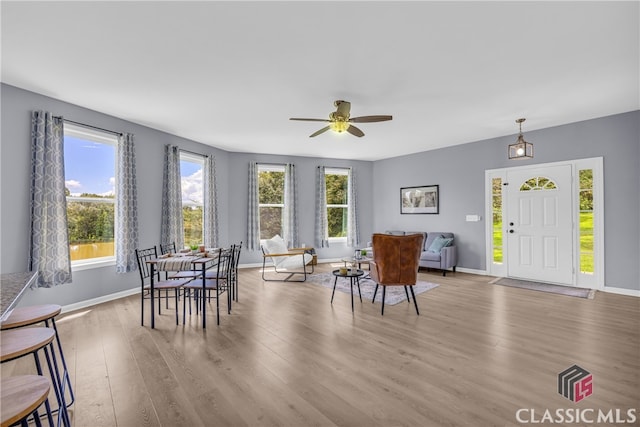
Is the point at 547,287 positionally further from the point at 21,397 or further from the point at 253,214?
the point at 21,397

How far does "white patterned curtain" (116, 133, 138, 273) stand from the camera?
4.43 m

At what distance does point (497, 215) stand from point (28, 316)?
21.7ft

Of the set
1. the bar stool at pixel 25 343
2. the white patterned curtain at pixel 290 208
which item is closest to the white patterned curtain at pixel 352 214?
the white patterned curtain at pixel 290 208

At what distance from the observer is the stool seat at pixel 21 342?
1.29 metres

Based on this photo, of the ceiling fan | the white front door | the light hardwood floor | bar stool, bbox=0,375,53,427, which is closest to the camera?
bar stool, bbox=0,375,53,427

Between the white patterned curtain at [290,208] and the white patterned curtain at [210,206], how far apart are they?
5.50ft

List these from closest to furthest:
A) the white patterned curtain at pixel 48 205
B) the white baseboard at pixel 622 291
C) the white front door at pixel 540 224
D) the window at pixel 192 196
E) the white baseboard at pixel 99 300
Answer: the white patterned curtain at pixel 48 205 → the white baseboard at pixel 99 300 → the white baseboard at pixel 622 291 → the white front door at pixel 540 224 → the window at pixel 192 196

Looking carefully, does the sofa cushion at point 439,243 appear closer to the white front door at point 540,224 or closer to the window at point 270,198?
the white front door at point 540,224

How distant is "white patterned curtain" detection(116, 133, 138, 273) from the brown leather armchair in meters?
3.60

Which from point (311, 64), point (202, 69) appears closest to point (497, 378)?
point (311, 64)

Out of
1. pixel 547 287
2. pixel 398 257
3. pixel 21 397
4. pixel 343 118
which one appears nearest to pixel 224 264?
pixel 398 257

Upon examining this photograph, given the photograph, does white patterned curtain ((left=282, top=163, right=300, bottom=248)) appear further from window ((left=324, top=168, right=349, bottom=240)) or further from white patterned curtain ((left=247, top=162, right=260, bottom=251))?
window ((left=324, top=168, right=349, bottom=240))

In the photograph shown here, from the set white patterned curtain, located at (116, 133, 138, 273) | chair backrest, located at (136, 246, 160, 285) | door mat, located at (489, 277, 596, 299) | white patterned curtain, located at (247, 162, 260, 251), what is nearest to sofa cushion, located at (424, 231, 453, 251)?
door mat, located at (489, 277, 596, 299)

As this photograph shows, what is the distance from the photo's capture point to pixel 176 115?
4.39 metres
